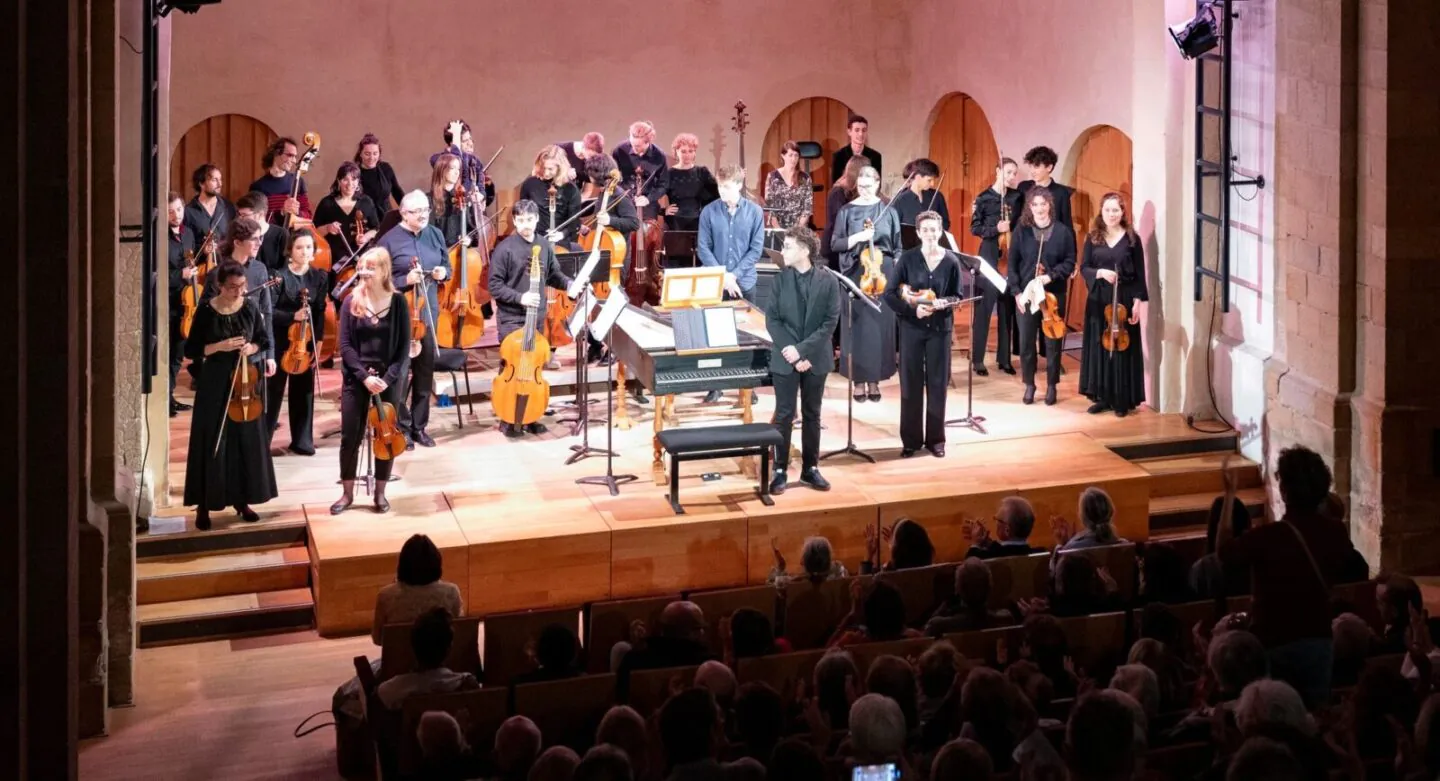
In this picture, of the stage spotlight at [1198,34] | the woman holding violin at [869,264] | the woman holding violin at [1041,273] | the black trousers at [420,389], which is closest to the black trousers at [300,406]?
the black trousers at [420,389]

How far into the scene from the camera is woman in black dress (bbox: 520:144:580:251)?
37.6 ft

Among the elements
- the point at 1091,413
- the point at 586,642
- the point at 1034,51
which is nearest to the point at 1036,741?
the point at 586,642

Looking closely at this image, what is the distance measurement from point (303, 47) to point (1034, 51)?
538 cm

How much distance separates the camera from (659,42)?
588 inches

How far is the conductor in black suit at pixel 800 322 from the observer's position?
931cm

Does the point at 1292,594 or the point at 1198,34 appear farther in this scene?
the point at 1198,34

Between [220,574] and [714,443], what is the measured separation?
7.87 feet

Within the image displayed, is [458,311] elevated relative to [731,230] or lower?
lower

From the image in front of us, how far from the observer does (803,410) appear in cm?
955

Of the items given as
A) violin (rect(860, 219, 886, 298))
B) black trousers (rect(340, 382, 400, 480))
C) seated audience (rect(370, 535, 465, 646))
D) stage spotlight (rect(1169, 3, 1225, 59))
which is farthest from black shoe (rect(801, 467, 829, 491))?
stage spotlight (rect(1169, 3, 1225, 59))

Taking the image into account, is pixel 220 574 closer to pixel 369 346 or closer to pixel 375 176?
pixel 369 346

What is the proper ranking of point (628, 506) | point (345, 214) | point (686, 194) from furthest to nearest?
point (686, 194)
point (345, 214)
point (628, 506)

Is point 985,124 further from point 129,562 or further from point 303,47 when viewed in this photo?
point 129,562

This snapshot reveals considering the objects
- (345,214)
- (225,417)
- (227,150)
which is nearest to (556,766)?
(225,417)
